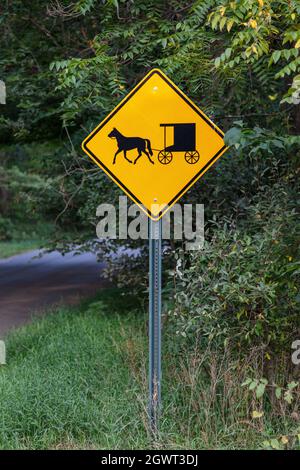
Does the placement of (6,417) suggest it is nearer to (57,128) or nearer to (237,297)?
(237,297)

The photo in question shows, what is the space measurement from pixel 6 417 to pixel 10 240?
3081cm

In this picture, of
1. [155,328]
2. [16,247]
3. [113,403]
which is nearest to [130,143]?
[155,328]

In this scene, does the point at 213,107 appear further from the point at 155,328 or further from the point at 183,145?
the point at 155,328

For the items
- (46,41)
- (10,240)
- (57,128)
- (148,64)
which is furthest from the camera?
(10,240)

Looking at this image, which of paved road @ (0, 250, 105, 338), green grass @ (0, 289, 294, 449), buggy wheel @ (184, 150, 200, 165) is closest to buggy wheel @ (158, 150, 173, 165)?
buggy wheel @ (184, 150, 200, 165)

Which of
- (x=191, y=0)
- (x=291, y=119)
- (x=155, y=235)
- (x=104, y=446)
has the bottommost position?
(x=104, y=446)

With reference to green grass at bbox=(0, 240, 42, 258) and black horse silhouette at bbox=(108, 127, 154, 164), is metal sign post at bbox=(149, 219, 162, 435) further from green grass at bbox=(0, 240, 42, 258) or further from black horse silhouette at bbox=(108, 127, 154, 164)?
green grass at bbox=(0, 240, 42, 258)

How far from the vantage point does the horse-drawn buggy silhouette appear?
17.8 ft

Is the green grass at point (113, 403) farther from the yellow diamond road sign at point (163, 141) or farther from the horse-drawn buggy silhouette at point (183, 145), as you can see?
the horse-drawn buggy silhouette at point (183, 145)

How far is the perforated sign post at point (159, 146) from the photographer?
5426mm

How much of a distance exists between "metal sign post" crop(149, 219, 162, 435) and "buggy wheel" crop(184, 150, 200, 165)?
21.2 inches

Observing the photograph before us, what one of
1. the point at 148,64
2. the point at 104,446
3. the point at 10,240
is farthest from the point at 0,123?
the point at 10,240

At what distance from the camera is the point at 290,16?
5.80 metres

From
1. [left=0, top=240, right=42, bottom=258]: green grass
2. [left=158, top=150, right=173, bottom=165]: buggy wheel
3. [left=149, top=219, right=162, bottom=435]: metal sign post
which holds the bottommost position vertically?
[left=149, top=219, right=162, bottom=435]: metal sign post
